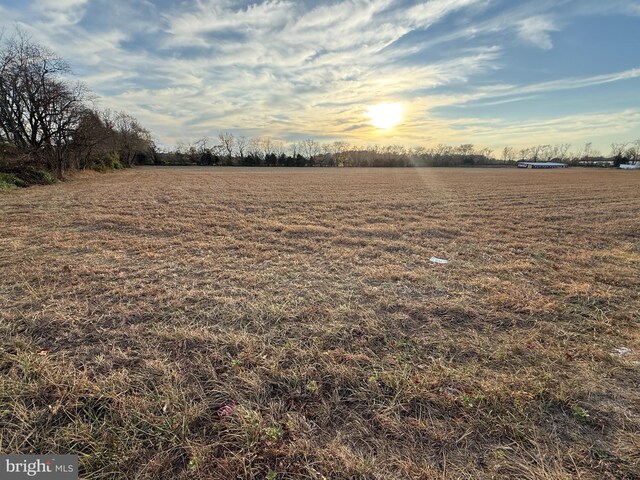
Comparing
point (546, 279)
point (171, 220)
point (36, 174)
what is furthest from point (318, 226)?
point (36, 174)

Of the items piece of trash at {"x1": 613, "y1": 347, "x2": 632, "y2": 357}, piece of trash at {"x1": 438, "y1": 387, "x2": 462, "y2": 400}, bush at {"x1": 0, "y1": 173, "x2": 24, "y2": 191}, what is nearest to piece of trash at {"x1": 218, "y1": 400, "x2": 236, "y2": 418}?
piece of trash at {"x1": 438, "y1": 387, "x2": 462, "y2": 400}

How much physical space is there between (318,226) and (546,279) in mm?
A: 5518

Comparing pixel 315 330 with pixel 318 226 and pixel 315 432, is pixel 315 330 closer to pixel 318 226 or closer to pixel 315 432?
pixel 315 432

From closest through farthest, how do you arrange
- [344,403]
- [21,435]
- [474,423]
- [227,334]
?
[21,435] < [474,423] < [344,403] < [227,334]

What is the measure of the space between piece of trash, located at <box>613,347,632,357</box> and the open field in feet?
0.06

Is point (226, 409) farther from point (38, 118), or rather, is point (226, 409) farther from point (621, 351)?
point (38, 118)

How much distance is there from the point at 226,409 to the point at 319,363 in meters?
0.88

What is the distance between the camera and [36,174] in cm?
1931

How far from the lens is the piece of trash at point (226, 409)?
7.11 feet

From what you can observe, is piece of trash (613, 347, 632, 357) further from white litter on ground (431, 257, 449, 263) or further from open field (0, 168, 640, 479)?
white litter on ground (431, 257, 449, 263)

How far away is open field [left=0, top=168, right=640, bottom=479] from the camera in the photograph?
192 cm

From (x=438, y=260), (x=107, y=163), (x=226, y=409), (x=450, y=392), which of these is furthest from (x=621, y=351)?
(x=107, y=163)

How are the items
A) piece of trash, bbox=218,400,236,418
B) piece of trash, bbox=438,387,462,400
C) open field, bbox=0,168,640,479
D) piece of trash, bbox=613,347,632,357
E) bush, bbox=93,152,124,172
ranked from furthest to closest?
bush, bbox=93,152,124,172 < piece of trash, bbox=613,347,632,357 < piece of trash, bbox=438,387,462,400 < piece of trash, bbox=218,400,236,418 < open field, bbox=0,168,640,479

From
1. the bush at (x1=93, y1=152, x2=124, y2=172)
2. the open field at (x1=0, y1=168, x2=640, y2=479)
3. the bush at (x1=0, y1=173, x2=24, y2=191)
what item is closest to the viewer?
the open field at (x1=0, y1=168, x2=640, y2=479)
